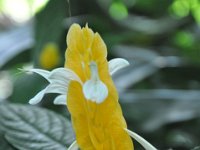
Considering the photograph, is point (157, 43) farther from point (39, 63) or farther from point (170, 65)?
point (39, 63)

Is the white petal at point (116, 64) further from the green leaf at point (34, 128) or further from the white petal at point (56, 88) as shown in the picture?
the green leaf at point (34, 128)

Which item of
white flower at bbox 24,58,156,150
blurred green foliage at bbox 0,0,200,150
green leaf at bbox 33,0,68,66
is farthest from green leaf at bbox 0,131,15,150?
green leaf at bbox 33,0,68,66

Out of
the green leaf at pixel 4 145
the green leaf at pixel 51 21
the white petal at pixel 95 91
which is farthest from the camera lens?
the green leaf at pixel 51 21

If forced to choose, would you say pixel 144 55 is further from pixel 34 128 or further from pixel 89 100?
pixel 89 100

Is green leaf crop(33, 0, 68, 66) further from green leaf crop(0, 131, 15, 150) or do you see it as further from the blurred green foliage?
green leaf crop(0, 131, 15, 150)

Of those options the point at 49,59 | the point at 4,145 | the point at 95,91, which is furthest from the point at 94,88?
the point at 49,59

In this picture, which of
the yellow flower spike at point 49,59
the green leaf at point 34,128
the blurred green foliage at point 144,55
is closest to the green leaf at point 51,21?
the blurred green foliage at point 144,55
